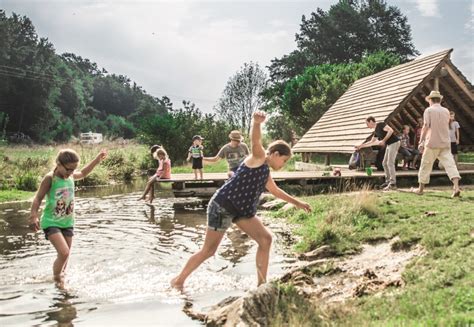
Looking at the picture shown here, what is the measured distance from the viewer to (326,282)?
552 centimetres

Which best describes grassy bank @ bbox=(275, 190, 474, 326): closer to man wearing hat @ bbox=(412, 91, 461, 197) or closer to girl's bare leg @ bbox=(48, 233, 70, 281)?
man wearing hat @ bbox=(412, 91, 461, 197)

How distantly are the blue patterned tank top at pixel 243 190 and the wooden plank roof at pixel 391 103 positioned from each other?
434 inches

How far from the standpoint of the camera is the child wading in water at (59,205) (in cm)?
555

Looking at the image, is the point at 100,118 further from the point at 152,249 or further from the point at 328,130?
the point at 152,249

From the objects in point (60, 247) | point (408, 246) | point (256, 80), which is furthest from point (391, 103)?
point (256, 80)

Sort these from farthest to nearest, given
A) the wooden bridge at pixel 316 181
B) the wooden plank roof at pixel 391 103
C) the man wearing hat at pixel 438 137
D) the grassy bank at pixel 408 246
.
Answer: the wooden plank roof at pixel 391 103, the wooden bridge at pixel 316 181, the man wearing hat at pixel 438 137, the grassy bank at pixel 408 246

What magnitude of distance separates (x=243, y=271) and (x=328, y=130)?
1439 centimetres

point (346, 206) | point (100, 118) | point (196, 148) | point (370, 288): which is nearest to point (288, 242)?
point (346, 206)

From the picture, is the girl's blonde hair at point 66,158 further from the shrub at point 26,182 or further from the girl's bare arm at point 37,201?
the shrub at point 26,182

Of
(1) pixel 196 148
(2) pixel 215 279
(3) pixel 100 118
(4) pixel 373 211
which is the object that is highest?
(3) pixel 100 118

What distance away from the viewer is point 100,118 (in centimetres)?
9869

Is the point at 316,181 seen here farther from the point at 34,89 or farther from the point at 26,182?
the point at 34,89

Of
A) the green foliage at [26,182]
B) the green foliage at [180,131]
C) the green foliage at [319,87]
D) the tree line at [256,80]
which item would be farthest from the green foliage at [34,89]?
the green foliage at [26,182]

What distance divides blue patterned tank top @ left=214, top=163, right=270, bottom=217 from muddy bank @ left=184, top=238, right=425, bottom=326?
89cm
